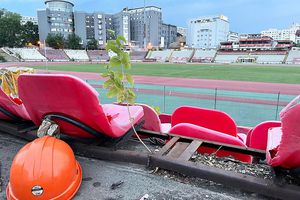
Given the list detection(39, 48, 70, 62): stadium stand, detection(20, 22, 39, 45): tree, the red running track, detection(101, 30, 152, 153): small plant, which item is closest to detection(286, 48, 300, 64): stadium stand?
the red running track

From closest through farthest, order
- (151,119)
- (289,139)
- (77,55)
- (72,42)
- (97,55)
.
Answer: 1. (289,139)
2. (151,119)
3. (77,55)
4. (97,55)
5. (72,42)

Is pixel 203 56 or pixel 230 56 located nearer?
pixel 230 56

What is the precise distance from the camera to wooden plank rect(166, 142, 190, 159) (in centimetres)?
233

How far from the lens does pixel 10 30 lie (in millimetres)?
64312

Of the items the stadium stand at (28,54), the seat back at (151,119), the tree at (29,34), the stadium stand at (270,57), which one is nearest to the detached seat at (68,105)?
the seat back at (151,119)

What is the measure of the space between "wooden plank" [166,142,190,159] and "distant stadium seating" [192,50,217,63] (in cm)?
5315

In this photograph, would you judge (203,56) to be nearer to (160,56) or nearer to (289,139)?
(160,56)

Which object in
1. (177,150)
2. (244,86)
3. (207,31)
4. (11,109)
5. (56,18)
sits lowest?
(244,86)

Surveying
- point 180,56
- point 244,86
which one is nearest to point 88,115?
point 244,86

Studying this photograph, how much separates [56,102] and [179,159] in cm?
120

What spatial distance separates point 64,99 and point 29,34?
82324mm

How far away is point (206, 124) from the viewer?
3.42 m

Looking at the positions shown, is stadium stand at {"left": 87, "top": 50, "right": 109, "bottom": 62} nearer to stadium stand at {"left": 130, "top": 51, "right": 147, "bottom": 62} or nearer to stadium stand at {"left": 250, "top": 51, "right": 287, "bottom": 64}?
stadium stand at {"left": 130, "top": 51, "right": 147, "bottom": 62}

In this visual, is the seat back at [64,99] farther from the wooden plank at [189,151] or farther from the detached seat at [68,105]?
the wooden plank at [189,151]
